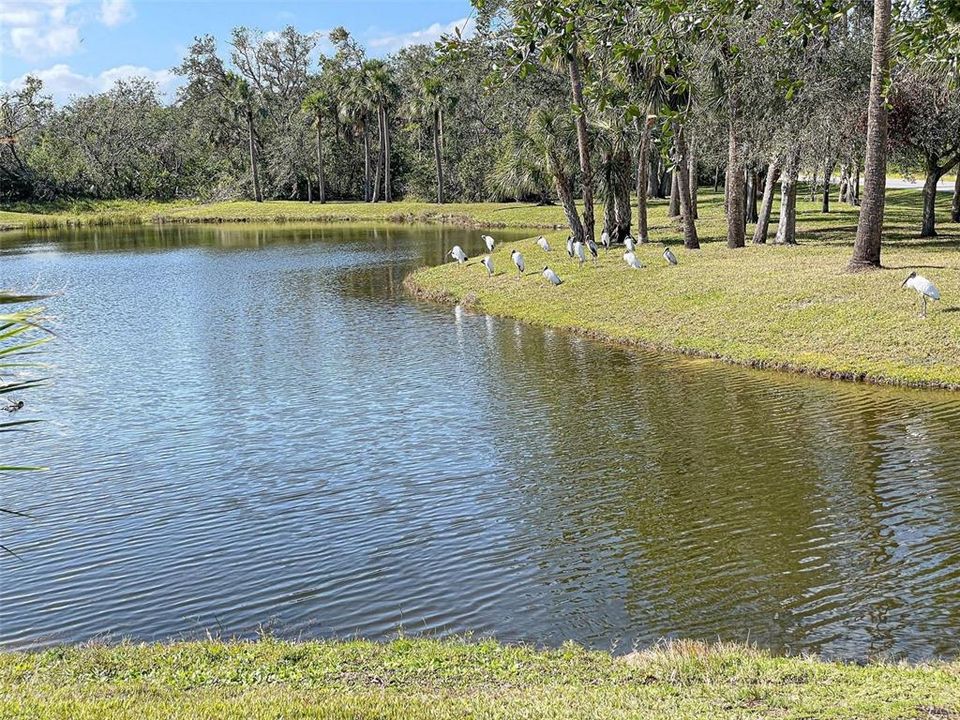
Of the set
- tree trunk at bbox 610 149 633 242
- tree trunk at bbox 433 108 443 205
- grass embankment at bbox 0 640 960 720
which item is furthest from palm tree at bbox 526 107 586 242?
tree trunk at bbox 433 108 443 205

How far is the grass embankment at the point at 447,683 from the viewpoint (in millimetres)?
6953

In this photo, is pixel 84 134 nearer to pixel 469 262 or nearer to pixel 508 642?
pixel 469 262

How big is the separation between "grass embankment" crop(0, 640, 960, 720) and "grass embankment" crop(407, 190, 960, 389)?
14.0 m

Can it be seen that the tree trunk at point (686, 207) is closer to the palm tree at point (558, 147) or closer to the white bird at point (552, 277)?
the palm tree at point (558, 147)

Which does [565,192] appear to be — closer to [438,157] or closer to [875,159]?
[875,159]

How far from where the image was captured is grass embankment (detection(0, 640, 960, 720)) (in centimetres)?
695

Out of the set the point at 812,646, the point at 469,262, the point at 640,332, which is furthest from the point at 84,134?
the point at 812,646

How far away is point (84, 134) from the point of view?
106750 mm

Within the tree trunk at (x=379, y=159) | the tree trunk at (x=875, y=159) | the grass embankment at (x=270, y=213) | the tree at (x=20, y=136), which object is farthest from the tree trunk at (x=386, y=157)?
the tree trunk at (x=875, y=159)

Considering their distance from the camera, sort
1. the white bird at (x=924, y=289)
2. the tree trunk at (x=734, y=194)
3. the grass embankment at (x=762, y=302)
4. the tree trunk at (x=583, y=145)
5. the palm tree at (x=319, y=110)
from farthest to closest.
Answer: the palm tree at (x=319, y=110), the tree trunk at (x=583, y=145), the tree trunk at (x=734, y=194), the white bird at (x=924, y=289), the grass embankment at (x=762, y=302)

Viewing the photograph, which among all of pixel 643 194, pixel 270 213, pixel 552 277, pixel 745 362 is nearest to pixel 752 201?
pixel 643 194

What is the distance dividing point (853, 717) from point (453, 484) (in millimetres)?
8896

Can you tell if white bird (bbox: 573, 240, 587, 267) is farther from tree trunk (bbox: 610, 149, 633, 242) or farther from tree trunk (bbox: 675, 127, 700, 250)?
tree trunk (bbox: 610, 149, 633, 242)

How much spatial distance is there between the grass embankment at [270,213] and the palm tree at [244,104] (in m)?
2.71
